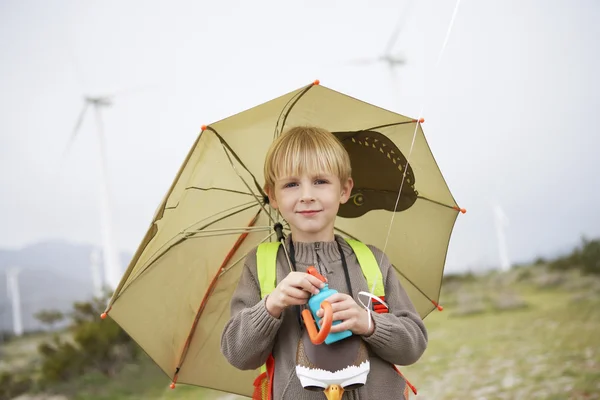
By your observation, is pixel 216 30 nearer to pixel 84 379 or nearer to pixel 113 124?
pixel 113 124

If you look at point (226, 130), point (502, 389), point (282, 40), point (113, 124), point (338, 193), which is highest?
point (282, 40)

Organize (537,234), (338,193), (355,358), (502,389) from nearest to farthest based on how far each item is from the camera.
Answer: (355,358)
(338,193)
(502,389)
(537,234)

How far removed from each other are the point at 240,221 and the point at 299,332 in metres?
0.44

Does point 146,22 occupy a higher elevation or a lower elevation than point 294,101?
higher

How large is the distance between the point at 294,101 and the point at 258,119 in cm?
9

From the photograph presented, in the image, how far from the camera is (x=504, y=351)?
3635mm

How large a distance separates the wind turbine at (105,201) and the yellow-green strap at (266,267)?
2933mm

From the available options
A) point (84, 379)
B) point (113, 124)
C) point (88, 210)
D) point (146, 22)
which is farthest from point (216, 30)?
point (84, 379)

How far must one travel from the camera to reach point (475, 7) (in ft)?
14.7

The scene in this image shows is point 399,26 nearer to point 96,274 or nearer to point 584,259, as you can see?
point 584,259

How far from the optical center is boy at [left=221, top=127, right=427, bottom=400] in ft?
3.32

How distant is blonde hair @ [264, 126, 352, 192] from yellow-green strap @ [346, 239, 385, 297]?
0.49 ft

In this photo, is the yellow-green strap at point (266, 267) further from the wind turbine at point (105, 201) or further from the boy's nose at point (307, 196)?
the wind turbine at point (105, 201)

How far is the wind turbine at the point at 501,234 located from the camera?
4.34 meters
